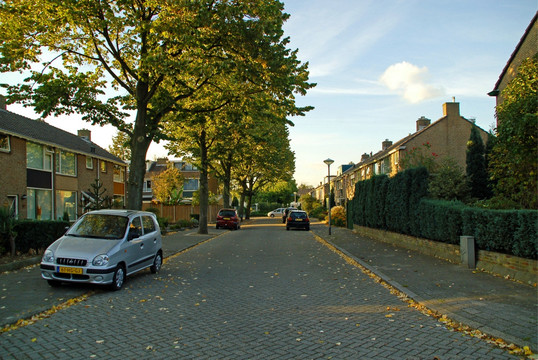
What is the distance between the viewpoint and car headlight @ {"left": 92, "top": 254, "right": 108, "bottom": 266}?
8.27 m

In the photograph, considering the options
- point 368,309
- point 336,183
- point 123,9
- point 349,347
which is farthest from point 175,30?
point 336,183

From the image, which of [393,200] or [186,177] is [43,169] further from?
[186,177]

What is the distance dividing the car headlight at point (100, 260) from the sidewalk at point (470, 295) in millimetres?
6114

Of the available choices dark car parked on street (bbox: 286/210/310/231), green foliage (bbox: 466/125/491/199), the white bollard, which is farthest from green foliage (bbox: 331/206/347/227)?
the white bollard

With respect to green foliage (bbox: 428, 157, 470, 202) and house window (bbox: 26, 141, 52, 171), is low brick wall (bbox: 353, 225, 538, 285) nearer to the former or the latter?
green foliage (bbox: 428, 157, 470, 202)

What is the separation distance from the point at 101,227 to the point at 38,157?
17831 mm

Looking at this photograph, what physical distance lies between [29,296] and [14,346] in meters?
3.11

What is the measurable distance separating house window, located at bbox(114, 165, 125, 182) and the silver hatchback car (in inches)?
1087

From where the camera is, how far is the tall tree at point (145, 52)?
39.5ft

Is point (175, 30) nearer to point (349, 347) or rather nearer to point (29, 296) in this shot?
point (29, 296)

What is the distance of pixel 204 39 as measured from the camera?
12.5 metres

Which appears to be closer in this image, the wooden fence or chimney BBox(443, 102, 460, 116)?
chimney BBox(443, 102, 460, 116)

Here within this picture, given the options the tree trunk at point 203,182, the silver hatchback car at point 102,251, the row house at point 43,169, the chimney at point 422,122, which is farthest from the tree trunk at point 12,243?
the chimney at point 422,122

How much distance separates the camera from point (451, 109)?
119ft
